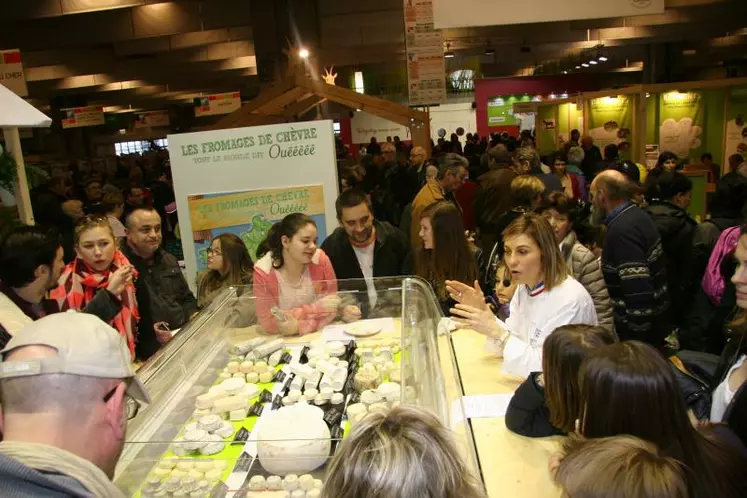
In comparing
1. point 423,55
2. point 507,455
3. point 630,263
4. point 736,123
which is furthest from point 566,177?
point 507,455

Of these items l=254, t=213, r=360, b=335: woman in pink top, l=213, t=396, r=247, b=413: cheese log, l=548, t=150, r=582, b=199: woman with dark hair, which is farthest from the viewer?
l=548, t=150, r=582, b=199: woman with dark hair

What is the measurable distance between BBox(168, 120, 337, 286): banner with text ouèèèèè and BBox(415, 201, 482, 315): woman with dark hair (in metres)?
1.16

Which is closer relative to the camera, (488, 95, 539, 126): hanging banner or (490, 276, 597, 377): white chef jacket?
(490, 276, 597, 377): white chef jacket

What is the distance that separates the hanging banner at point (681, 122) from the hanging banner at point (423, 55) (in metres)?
4.98

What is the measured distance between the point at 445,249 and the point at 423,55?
3.69m

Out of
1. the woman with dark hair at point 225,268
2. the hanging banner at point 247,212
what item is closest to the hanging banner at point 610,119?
the hanging banner at point 247,212

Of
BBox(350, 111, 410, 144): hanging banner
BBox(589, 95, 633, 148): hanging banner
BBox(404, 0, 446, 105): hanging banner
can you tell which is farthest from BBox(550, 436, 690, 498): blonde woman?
BBox(350, 111, 410, 144): hanging banner

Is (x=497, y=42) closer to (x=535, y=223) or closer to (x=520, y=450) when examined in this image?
(x=535, y=223)

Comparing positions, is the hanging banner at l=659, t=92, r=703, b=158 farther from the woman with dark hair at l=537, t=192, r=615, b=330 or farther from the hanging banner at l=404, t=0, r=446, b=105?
the woman with dark hair at l=537, t=192, r=615, b=330

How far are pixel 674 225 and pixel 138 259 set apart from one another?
3.66 meters

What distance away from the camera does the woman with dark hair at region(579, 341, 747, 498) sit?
5.38 feet

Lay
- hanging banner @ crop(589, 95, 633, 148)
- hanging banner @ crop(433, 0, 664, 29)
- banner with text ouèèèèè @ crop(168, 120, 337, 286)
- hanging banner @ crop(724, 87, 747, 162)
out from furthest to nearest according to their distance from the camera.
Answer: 1. hanging banner @ crop(589, 95, 633, 148)
2. hanging banner @ crop(724, 87, 747, 162)
3. hanging banner @ crop(433, 0, 664, 29)
4. banner with text ouèèèèè @ crop(168, 120, 337, 286)

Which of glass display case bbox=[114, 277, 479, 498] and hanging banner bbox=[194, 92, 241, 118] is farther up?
hanging banner bbox=[194, 92, 241, 118]

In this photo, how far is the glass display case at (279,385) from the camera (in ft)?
6.63
